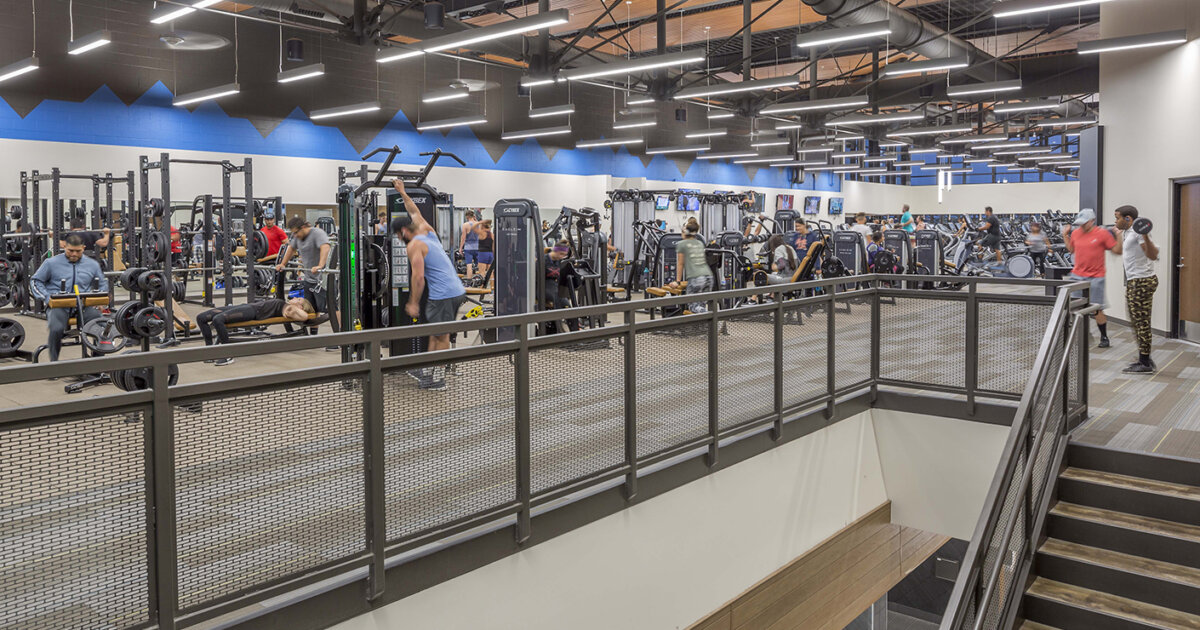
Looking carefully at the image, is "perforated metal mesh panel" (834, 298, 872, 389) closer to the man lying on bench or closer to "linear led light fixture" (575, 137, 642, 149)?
the man lying on bench

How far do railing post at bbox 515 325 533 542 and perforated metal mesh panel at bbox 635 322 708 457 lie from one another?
2.91ft

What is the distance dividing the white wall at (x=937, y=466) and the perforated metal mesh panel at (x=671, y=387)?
2.69 m

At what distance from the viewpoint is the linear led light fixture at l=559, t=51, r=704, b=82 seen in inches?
421

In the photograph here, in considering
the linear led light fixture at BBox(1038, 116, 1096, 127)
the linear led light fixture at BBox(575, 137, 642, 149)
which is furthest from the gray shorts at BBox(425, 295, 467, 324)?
the linear led light fixture at BBox(1038, 116, 1096, 127)

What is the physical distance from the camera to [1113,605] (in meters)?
4.86

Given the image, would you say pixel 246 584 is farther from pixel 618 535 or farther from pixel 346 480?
pixel 618 535

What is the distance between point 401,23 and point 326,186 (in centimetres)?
524

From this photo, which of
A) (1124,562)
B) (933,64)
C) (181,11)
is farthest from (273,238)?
(1124,562)

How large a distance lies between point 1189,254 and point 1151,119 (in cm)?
191

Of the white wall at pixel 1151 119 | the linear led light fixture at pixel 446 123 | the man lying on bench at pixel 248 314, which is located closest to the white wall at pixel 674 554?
the man lying on bench at pixel 248 314

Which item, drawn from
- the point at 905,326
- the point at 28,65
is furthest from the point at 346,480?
the point at 28,65

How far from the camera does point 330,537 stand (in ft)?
11.1

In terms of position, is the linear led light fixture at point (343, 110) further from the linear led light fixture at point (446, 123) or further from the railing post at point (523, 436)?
the railing post at point (523, 436)

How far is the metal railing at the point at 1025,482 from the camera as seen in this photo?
397 cm
